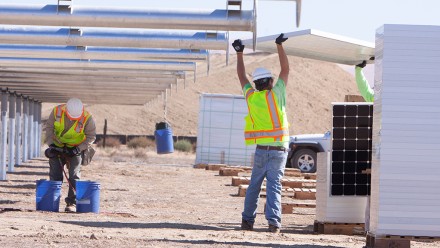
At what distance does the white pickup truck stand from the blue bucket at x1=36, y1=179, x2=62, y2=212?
1750cm

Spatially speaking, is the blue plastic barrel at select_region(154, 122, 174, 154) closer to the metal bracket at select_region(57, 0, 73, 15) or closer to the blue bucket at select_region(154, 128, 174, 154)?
the blue bucket at select_region(154, 128, 174, 154)

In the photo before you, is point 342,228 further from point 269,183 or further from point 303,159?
point 303,159

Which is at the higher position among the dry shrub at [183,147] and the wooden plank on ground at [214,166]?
the dry shrub at [183,147]

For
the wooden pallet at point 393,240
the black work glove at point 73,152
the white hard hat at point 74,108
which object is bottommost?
the wooden pallet at point 393,240

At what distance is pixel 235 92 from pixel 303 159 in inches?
2387

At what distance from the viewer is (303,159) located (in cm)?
3281

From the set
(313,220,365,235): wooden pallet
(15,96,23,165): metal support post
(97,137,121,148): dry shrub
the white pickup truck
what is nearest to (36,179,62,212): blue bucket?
(313,220,365,235): wooden pallet

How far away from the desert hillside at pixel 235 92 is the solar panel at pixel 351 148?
→ 228 ft

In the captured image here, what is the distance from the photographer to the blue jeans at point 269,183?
13.4 m

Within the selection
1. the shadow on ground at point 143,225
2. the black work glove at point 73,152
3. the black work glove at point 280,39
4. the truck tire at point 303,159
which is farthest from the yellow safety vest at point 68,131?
the truck tire at point 303,159

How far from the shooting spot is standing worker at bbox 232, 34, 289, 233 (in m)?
13.5

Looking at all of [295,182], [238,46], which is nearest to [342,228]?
[238,46]

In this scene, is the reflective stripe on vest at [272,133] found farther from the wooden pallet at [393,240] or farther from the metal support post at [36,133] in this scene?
the metal support post at [36,133]

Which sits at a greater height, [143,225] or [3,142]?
[3,142]
